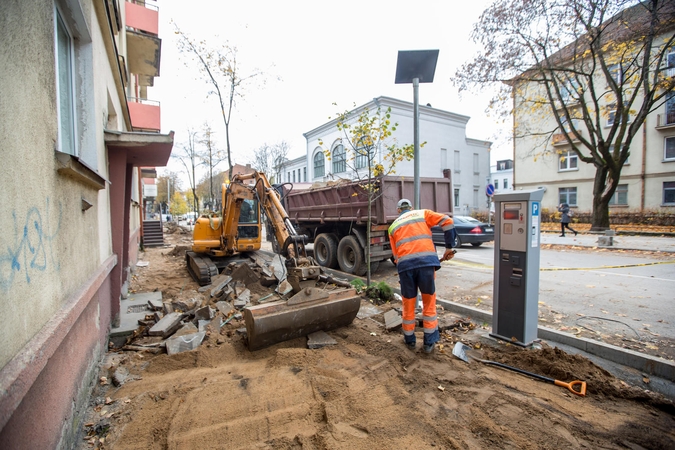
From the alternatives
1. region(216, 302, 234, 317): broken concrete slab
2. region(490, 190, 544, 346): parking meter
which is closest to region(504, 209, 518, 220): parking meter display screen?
region(490, 190, 544, 346): parking meter

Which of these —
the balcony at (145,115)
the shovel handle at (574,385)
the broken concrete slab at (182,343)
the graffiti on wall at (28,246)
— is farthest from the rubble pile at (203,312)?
the balcony at (145,115)

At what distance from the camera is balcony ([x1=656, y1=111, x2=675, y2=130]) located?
2170 centimetres

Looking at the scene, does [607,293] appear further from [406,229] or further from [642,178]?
[642,178]

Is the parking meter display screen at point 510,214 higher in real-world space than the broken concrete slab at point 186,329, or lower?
higher

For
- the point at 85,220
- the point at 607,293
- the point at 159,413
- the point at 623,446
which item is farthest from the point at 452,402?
the point at 607,293

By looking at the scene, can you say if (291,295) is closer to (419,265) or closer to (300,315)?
(300,315)

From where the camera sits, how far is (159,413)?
3.01 m

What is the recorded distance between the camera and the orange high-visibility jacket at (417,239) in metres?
4.23

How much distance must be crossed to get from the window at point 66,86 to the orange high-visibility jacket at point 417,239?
363cm

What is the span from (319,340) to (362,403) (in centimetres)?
138

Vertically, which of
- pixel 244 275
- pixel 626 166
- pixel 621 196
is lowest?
pixel 244 275

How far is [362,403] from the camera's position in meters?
3.04

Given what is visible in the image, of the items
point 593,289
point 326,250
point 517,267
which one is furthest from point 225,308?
point 593,289

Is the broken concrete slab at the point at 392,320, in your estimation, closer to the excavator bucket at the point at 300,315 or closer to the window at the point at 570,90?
the excavator bucket at the point at 300,315
